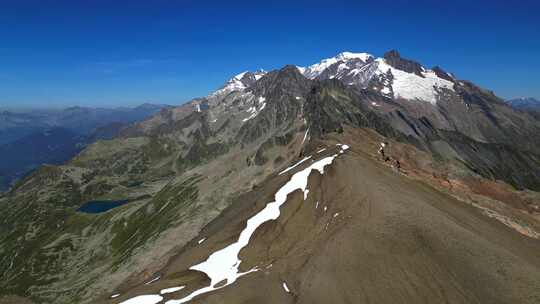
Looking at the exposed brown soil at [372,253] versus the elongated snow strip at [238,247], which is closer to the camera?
the exposed brown soil at [372,253]

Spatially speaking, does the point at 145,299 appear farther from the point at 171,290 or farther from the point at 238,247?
the point at 238,247

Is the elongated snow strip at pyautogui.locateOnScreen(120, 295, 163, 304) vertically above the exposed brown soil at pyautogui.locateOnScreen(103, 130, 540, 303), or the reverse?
the exposed brown soil at pyautogui.locateOnScreen(103, 130, 540, 303)

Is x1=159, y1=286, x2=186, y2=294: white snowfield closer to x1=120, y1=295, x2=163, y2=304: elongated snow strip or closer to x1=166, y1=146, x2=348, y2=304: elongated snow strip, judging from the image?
x1=120, y1=295, x2=163, y2=304: elongated snow strip

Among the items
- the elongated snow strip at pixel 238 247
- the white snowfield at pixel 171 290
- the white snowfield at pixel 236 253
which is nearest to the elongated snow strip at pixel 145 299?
the white snowfield at pixel 236 253

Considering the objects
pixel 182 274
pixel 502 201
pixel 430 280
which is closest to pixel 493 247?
pixel 430 280

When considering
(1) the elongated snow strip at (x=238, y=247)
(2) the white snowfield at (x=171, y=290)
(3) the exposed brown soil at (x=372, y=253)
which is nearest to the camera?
(3) the exposed brown soil at (x=372, y=253)

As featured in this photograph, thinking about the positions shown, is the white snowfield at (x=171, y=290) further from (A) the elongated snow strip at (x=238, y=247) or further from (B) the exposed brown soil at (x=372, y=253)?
(A) the elongated snow strip at (x=238, y=247)

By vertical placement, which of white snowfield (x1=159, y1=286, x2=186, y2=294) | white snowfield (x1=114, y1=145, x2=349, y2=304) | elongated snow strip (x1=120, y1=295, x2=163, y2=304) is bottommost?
elongated snow strip (x1=120, y1=295, x2=163, y2=304)

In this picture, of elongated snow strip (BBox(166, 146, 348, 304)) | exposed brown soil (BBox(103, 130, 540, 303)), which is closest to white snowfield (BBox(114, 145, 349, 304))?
elongated snow strip (BBox(166, 146, 348, 304))
